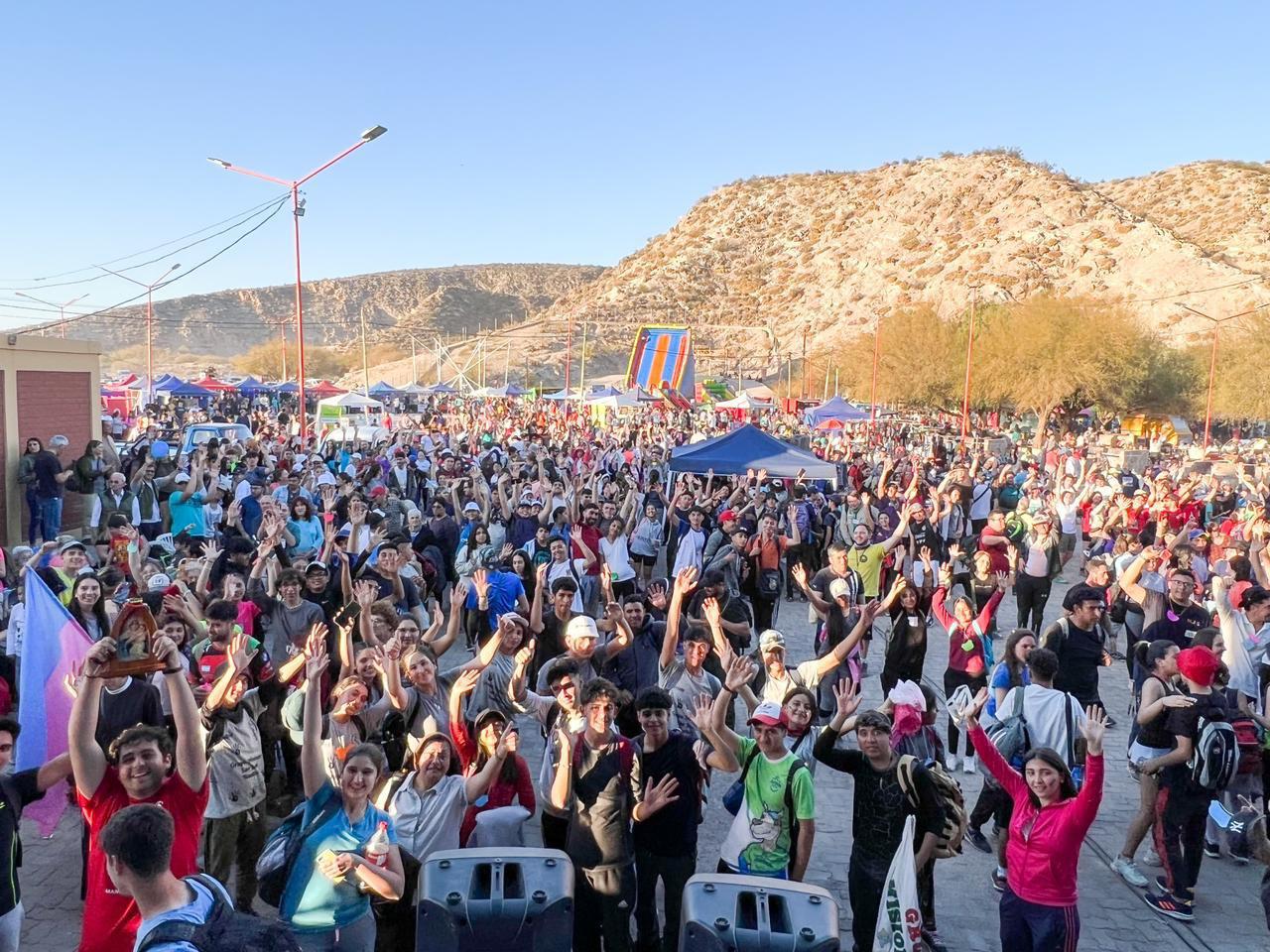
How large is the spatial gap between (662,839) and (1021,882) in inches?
56.8

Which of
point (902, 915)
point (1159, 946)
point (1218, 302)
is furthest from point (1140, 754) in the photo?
point (1218, 302)

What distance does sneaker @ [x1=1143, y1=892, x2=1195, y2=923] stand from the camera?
4902 mm

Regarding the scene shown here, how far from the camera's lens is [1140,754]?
5.08m

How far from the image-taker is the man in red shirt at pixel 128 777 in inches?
118

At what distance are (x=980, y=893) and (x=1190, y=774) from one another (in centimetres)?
127

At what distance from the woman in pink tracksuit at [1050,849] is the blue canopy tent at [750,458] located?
30.8ft

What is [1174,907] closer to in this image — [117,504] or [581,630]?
[581,630]

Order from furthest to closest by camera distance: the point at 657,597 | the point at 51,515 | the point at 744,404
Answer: the point at 744,404 → the point at 51,515 → the point at 657,597

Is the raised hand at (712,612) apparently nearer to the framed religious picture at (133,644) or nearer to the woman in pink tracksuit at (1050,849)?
the woman in pink tracksuit at (1050,849)

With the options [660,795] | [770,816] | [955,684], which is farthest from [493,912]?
[955,684]

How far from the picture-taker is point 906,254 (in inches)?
3398

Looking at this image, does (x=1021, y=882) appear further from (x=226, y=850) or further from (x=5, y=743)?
(x=5, y=743)

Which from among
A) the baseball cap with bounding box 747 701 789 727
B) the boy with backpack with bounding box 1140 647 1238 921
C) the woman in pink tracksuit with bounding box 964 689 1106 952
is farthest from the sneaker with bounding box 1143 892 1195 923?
the baseball cap with bounding box 747 701 789 727

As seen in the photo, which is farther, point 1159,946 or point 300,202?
point 300,202
